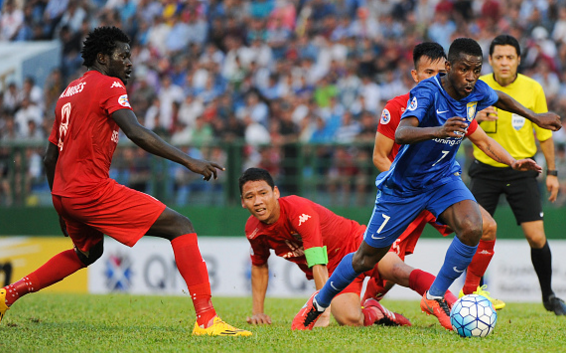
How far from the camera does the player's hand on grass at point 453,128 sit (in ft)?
15.2

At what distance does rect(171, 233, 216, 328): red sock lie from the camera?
5359 millimetres

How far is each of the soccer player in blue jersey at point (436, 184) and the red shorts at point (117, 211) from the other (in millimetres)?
1512

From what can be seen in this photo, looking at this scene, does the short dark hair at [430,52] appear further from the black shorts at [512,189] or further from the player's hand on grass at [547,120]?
the black shorts at [512,189]

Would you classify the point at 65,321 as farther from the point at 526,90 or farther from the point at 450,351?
the point at 526,90

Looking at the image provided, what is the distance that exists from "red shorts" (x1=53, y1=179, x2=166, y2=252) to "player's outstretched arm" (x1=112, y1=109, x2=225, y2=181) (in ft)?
1.70

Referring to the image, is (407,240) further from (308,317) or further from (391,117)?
(308,317)

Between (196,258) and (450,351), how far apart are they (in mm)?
2024

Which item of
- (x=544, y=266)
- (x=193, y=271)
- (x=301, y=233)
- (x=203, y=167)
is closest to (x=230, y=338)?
(x=193, y=271)

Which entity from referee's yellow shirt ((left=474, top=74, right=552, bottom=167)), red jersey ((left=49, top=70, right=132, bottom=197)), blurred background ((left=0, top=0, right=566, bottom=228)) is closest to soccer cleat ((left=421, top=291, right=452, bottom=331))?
referee's yellow shirt ((left=474, top=74, right=552, bottom=167))

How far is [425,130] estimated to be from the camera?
486cm

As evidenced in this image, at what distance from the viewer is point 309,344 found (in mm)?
4828

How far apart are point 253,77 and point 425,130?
1104 centimetres

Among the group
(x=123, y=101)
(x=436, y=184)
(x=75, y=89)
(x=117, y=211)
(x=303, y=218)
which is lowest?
(x=303, y=218)

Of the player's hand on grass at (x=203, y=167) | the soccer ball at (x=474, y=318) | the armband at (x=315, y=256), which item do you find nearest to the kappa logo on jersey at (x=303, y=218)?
the armband at (x=315, y=256)
